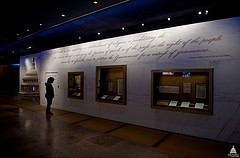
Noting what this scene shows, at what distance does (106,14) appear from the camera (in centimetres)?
543

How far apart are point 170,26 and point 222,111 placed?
3.06 metres

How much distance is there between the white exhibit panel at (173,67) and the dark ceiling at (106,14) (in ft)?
1.83

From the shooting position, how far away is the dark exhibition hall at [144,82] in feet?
13.0

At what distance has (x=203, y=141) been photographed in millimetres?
4215

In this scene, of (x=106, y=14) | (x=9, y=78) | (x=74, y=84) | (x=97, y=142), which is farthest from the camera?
(x=9, y=78)

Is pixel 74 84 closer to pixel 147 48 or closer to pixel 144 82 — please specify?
pixel 144 82

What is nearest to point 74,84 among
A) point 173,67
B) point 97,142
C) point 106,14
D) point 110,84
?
point 110,84

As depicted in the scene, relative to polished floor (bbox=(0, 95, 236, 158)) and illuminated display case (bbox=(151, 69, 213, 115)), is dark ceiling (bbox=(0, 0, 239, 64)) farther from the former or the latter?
polished floor (bbox=(0, 95, 236, 158))

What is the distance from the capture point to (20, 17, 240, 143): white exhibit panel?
4078 mm

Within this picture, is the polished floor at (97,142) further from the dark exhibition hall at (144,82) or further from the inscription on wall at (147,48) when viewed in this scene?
the inscription on wall at (147,48)

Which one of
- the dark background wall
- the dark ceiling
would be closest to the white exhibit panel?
the dark ceiling

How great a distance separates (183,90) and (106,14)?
145 inches

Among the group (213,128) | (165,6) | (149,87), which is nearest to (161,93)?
(149,87)

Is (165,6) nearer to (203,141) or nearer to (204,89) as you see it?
(204,89)
